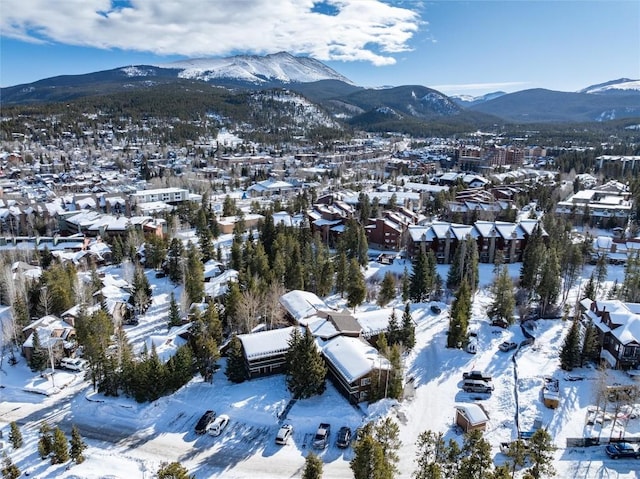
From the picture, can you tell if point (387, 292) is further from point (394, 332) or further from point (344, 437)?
point (344, 437)

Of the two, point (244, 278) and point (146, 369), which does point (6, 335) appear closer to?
A: point (146, 369)

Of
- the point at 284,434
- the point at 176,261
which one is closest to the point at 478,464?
the point at 284,434

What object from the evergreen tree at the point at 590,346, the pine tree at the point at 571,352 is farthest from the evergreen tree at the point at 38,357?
the evergreen tree at the point at 590,346

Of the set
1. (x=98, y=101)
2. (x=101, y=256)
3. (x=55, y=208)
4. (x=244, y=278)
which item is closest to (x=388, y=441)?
(x=244, y=278)

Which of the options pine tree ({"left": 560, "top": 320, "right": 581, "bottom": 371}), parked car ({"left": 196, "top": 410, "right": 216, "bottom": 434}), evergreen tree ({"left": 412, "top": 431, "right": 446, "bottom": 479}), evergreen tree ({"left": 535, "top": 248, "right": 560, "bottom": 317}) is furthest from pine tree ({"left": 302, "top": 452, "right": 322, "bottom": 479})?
evergreen tree ({"left": 535, "top": 248, "right": 560, "bottom": 317})

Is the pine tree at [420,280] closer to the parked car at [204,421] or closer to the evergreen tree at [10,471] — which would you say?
the parked car at [204,421]

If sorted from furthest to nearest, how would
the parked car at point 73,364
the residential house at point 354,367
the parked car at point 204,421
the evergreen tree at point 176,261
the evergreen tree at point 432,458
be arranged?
1. the evergreen tree at point 176,261
2. the parked car at point 73,364
3. the residential house at point 354,367
4. the parked car at point 204,421
5. the evergreen tree at point 432,458
